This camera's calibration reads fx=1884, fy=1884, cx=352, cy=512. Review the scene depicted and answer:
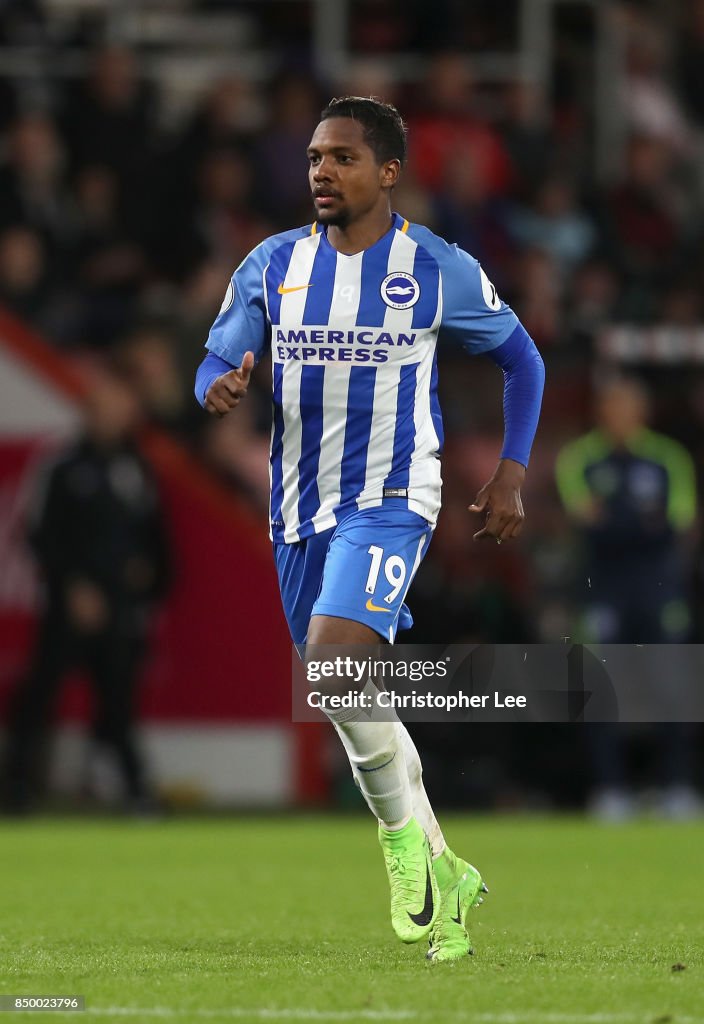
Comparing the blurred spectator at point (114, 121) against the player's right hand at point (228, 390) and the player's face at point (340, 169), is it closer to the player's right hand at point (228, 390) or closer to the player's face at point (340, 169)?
the player's face at point (340, 169)

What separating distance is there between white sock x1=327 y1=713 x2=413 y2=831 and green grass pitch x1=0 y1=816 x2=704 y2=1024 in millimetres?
404

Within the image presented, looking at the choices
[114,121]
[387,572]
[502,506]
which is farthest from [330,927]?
[114,121]

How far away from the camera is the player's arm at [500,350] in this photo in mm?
5305

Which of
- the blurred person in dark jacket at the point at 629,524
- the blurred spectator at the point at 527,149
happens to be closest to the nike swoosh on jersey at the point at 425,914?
the blurred person in dark jacket at the point at 629,524

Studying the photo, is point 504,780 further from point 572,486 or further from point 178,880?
point 178,880

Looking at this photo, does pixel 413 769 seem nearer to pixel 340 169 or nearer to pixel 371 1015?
pixel 371 1015

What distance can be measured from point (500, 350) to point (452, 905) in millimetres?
1603

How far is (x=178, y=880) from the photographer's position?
24.7ft

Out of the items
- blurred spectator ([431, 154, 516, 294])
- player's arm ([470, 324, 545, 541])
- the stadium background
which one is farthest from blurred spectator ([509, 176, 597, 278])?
player's arm ([470, 324, 545, 541])

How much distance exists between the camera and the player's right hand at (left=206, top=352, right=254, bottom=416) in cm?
490

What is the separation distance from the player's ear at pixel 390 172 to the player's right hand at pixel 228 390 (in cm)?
80

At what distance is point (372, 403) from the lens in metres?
5.32

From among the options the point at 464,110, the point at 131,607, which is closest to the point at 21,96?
the point at 464,110

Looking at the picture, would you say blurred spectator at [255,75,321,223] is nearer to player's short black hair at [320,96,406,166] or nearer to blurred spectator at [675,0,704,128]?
blurred spectator at [675,0,704,128]
